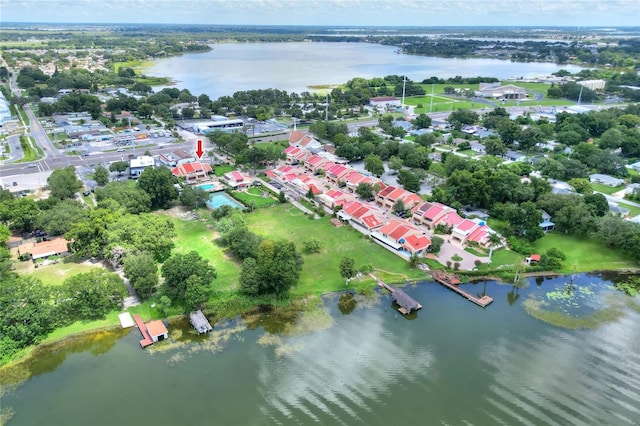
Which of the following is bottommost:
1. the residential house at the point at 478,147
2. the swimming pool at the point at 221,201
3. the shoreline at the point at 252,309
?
the shoreline at the point at 252,309

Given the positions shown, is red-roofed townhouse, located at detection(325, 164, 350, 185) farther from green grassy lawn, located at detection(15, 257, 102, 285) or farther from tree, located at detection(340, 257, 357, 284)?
green grassy lawn, located at detection(15, 257, 102, 285)

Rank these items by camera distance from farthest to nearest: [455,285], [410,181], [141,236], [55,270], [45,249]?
[410,181], [45,249], [141,236], [55,270], [455,285]

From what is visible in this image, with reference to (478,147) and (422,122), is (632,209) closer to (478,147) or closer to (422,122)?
(478,147)

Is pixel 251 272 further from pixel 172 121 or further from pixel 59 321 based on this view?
pixel 172 121

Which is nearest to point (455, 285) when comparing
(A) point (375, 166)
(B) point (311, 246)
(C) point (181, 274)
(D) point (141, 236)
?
(B) point (311, 246)

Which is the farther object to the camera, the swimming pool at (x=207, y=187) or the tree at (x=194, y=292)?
the swimming pool at (x=207, y=187)

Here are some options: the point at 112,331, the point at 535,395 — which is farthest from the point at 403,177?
the point at 112,331

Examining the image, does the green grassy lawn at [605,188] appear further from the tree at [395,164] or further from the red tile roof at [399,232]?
the red tile roof at [399,232]

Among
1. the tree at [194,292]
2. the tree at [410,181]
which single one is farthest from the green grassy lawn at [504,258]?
the tree at [194,292]
